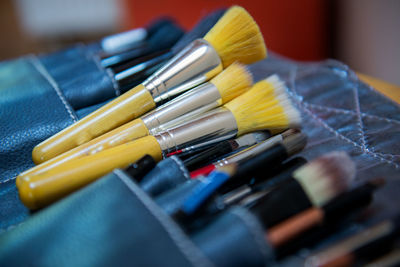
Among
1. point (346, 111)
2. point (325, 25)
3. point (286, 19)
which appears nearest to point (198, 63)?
point (346, 111)

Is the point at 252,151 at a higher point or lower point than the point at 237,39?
lower

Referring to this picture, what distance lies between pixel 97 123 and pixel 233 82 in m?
0.17

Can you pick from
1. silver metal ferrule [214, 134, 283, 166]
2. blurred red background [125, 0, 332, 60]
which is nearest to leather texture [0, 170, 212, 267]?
silver metal ferrule [214, 134, 283, 166]

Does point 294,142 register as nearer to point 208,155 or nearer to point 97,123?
point 208,155

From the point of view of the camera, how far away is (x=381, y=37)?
1.24 m

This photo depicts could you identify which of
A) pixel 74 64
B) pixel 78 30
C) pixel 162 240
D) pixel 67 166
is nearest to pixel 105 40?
pixel 74 64

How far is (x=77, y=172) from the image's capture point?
14.6 inches

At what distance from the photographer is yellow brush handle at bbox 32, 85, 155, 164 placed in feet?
1.39

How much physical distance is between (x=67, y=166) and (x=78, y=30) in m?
1.94

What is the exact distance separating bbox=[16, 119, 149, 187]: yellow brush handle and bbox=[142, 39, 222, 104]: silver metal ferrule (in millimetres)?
61

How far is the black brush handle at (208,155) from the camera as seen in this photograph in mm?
414

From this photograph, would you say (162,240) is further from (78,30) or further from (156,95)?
(78,30)

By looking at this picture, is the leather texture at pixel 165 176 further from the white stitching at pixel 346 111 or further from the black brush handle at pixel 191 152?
the white stitching at pixel 346 111

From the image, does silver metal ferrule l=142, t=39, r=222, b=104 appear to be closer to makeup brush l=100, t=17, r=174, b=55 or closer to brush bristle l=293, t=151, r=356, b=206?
brush bristle l=293, t=151, r=356, b=206
